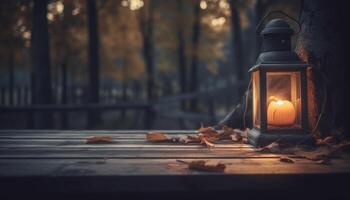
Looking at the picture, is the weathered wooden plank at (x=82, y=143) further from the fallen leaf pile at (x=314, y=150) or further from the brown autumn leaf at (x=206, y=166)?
the brown autumn leaf at (x=206, y=166)

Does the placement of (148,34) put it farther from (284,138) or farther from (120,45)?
(284,138)

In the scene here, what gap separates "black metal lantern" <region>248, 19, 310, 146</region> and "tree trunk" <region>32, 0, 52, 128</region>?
8.75m

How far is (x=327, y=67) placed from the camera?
2971 millimetres

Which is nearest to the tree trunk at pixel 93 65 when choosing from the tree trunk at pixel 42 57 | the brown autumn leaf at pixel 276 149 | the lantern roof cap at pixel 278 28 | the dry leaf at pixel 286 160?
the tree trunk at pixel 42 57

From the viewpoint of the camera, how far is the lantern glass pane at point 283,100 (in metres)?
2.82

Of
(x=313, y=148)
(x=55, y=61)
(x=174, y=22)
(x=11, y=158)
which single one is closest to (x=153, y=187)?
(x=11, y=158)

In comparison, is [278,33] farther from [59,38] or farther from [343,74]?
[59,38]

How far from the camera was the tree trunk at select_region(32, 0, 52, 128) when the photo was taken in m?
10.4

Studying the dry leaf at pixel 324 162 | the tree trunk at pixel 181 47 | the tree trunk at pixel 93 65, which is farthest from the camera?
the tree trunk at pixel 181 47

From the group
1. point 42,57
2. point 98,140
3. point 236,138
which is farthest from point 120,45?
point 236,138

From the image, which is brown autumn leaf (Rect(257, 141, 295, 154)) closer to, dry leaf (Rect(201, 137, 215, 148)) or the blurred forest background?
dry leaf (Rect(201, 137, 215, 148))

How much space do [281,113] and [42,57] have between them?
9175 millimetres

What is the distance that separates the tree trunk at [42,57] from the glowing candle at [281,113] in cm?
880

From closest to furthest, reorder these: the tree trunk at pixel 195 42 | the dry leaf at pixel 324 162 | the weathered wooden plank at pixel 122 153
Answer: the dry leaf at pixel 324 162 < the weathered wooden plank at pixel 122 153 < the tree trunk at pixel 195 42
